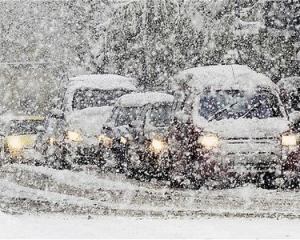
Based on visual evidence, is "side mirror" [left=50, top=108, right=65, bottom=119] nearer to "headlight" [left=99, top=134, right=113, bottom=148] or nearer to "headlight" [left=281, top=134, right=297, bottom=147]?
"headlight" [left=99, top=134, right=113, bottom=148]

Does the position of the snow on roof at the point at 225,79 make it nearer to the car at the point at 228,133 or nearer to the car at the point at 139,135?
the car at the point at 228,133

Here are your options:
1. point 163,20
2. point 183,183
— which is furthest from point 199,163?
point 163,20

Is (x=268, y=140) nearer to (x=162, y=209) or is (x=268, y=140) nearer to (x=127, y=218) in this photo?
(x=162, y=209)

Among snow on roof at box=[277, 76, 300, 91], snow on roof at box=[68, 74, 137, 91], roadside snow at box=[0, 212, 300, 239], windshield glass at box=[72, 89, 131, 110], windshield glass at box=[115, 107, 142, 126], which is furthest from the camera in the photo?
snow on roof at box=[68, 74, 137, 91]

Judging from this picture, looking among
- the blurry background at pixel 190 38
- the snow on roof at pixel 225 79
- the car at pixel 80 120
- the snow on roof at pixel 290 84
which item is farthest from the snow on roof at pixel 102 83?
the snow on roof at pixel 225 79

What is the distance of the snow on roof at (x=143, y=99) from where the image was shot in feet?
51.8

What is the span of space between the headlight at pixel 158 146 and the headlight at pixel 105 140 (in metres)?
1.78

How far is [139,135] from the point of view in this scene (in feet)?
48.1

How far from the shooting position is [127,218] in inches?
388

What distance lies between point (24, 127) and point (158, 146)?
4575 millimetres

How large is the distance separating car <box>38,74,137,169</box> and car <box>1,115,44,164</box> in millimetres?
232

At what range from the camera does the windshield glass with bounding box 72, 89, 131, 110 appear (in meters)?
17.8

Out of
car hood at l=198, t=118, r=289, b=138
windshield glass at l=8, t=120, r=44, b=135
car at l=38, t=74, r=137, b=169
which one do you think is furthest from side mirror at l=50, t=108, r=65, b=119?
car hood at l=198, t=118, r=289, b=138

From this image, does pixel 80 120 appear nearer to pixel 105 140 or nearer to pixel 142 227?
pixel 105 140
